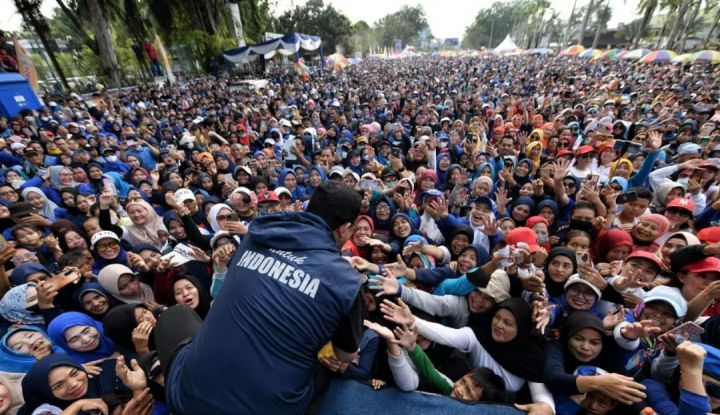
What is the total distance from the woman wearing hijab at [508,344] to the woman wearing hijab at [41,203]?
5.98 m

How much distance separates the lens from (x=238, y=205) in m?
A: 4.73

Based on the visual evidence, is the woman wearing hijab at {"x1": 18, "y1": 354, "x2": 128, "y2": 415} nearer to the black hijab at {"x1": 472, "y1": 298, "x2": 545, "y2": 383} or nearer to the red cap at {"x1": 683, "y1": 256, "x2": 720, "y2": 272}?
the black hijab at {"x1": 472, "y1": 298, "x2": 545, "y2": 383}

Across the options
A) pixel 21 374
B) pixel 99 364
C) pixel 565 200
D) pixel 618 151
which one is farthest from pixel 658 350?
pixel 618 151

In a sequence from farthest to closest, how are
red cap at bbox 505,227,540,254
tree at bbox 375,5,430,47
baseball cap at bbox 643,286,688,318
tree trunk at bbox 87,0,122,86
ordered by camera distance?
tree at bbox 375,5,430,47, tree trunk at bbox 87,0,122,86, red cap at bbox 505,227,540,254, baseball cap at bbox 643,286,688,318

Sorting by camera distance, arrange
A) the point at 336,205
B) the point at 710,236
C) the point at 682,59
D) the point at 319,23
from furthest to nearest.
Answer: the point at 319,23
the point at 682,59
the point at 710,236
the point at 336,205

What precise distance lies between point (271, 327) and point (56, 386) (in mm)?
1782

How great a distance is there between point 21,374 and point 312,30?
47.7 m

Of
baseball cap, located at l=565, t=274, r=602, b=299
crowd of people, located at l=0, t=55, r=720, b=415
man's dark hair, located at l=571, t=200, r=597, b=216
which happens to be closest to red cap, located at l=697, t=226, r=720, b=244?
crowd of people, located at l=0, t=55, r=720, b=415

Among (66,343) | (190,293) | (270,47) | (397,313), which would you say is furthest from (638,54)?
(66,343)

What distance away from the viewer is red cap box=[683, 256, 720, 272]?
7.98 feet

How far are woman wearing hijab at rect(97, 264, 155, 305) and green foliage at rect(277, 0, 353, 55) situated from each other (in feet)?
145

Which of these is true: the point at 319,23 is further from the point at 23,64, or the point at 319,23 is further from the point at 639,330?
the point at 639,330

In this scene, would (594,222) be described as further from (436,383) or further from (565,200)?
(436,383)

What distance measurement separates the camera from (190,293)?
9.16 ft
